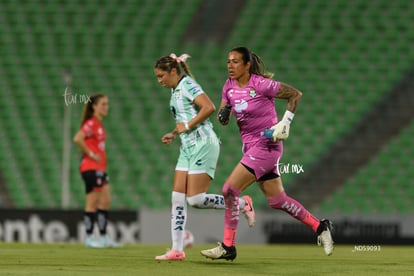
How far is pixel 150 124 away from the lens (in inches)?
709

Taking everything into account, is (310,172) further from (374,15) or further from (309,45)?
(374,15)

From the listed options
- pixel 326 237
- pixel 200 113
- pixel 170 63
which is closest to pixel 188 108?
pixel 200 113

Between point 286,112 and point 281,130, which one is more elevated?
point 286,112

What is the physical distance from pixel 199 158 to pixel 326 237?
1412mm

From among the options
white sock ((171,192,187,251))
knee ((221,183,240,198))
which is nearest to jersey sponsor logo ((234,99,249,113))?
knee ((221,183,240,198))

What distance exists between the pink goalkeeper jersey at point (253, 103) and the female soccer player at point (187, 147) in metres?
0.29

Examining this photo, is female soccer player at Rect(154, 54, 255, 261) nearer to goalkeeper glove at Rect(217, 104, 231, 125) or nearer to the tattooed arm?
goalkeeper glove at Rect(217, 104, 231, 125)

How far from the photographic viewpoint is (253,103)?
26.7 feet

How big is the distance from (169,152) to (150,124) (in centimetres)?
80

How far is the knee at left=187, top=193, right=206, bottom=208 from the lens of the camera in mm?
8438

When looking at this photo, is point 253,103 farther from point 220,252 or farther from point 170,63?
point 220,252

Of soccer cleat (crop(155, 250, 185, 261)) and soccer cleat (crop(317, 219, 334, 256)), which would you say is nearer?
soccer cleat (crop(317, 219, 334, 256))

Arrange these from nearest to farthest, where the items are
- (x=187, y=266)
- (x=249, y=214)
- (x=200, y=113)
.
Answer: (x=187, y=266)
(x=200, y=113)
(x=249, y=214)

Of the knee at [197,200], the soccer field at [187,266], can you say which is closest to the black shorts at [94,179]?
the soccer field at [187,266]
